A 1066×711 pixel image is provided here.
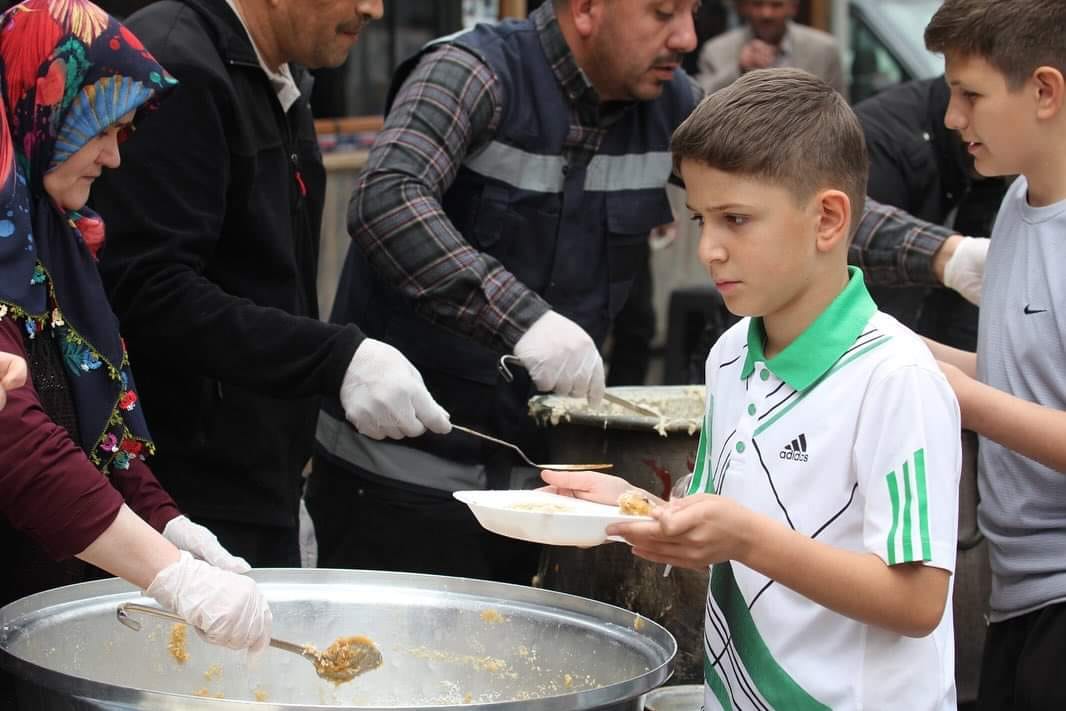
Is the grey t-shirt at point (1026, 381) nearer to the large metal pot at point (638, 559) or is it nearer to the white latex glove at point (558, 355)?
the large metal pot at point (638, 559)

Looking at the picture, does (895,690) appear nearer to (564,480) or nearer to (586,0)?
(564,480)

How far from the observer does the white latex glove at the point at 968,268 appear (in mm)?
3105

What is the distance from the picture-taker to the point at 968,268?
3115mm

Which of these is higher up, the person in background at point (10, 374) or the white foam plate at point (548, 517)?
the person in background at point (10, 374)

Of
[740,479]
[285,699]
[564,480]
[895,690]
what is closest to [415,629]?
[285,699]

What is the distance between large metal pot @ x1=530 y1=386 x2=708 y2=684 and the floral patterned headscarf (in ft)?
3.27

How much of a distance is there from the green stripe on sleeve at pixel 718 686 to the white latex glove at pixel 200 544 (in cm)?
73

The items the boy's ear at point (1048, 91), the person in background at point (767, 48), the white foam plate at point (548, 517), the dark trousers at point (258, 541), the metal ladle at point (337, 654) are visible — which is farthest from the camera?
the person in background at point (767, 48)

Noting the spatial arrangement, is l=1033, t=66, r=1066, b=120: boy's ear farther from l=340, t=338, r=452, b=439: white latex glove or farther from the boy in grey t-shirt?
l=340, t=338, r=452, b=439: white latex glove

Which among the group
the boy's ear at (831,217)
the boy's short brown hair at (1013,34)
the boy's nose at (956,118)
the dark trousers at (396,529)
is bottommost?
the dark trousers at (396,529)

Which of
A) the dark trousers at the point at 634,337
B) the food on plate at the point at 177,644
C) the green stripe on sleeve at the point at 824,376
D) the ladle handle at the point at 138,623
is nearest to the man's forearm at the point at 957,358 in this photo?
the green stripe on sleeve at the point at 824,376

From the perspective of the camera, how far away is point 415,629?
229 cm

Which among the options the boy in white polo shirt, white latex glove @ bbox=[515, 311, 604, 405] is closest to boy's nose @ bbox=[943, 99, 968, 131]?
the boy in white polo shirt

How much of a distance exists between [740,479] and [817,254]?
31cm
